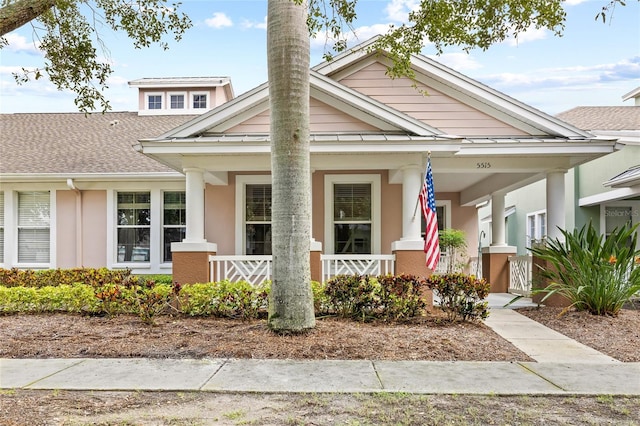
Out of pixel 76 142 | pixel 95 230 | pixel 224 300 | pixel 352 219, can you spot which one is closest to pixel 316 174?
pixel 352 219

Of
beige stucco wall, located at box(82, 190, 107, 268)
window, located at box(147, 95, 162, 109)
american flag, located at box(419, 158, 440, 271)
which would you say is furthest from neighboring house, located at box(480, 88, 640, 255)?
window, located at box(147, 95, 162, 109)

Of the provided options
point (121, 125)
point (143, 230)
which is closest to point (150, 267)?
point (143, 230)

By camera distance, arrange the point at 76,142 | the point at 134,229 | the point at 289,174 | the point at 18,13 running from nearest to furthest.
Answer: the point at 18,13
the point at 289,174
the point at 134,229
the point at 76,142

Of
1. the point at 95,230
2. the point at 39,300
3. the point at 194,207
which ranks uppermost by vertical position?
the point at 194,207

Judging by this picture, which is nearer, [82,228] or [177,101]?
[82,228]

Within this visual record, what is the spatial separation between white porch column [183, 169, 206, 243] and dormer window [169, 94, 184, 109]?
34.5 ft

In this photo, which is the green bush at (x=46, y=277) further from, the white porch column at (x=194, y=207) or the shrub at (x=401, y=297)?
the shrub at (x=401, y=297)

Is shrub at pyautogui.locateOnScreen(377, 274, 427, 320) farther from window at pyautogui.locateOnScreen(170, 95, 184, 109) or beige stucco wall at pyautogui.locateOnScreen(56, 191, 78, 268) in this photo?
window at pyautogui.locateOnScreen(170, 95, 184, 109)

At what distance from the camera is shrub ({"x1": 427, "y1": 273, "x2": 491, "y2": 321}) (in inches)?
330

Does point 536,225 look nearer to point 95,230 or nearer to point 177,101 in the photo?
point 177,101

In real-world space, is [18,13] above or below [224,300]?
above

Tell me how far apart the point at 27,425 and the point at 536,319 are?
797 centimetres

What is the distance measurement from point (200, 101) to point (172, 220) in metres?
7.48

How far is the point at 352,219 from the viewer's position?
40.8ft
